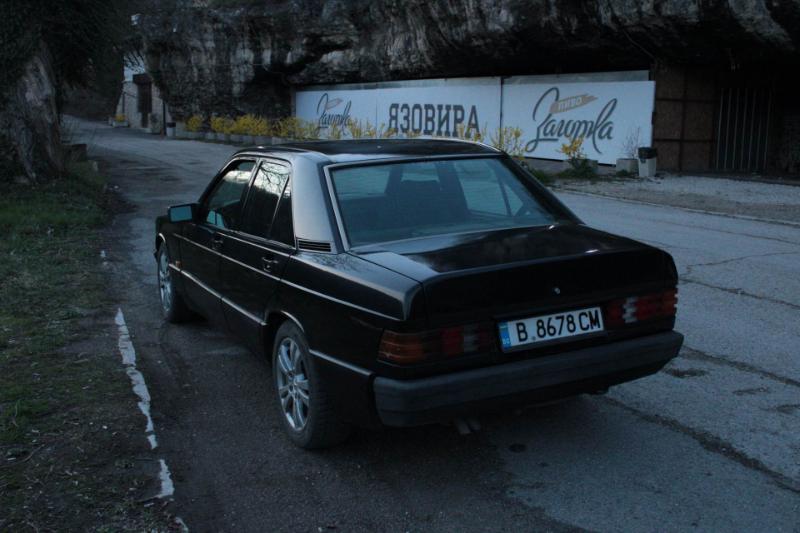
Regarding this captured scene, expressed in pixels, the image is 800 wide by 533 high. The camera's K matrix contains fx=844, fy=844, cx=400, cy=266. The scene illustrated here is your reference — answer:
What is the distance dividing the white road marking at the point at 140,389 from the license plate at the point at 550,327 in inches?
62.9

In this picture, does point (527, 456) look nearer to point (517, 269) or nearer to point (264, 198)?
point (517, 269)

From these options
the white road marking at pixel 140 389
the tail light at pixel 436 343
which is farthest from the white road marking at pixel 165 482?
the tail light at pixel 436 343

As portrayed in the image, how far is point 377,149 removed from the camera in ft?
16.2

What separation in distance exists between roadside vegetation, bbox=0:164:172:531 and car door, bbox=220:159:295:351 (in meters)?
0.81

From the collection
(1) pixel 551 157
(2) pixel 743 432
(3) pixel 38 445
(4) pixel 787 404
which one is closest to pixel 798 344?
(4) pixel 787 404

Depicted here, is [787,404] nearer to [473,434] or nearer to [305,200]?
[473,434]

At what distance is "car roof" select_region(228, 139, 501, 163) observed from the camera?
4.74 m

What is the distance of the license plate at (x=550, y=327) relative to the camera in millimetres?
3721

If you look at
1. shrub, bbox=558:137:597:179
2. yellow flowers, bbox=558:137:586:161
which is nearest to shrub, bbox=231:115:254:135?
shrub, bbox=558:137:597:179

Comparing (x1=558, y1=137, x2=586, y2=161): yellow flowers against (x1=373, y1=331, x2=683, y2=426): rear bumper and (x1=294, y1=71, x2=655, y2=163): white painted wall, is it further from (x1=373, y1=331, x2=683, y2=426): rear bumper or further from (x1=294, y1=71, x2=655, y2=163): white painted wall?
(x1=373, y1=331, x2=683, y2=426): rear bumper

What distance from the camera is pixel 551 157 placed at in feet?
77.4

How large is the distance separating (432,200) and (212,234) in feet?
5.40

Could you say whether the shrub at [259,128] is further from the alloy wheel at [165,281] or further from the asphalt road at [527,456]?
the asphalt road at [527,456]

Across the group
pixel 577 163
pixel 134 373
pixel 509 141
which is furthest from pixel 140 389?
pixel 509 141
